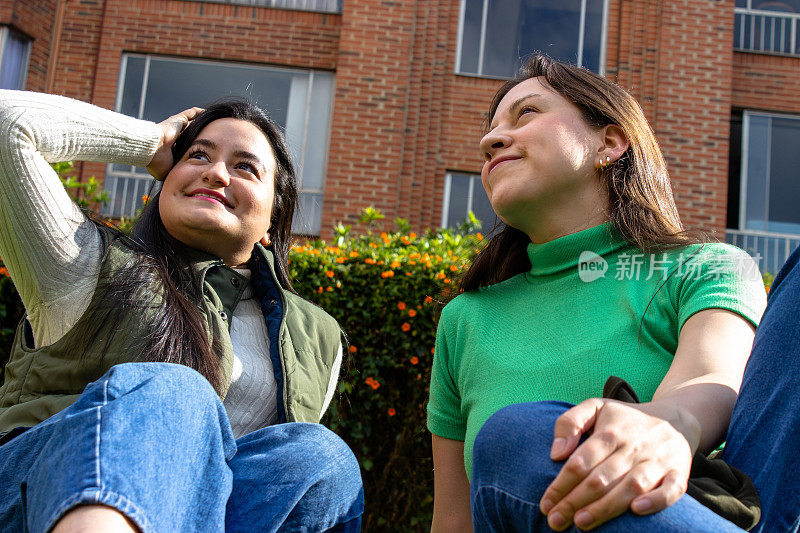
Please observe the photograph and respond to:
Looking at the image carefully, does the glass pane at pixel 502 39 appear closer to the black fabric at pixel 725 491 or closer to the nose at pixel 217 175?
the nose at pixel 217 175

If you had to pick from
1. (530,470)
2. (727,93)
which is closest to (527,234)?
(530,470)

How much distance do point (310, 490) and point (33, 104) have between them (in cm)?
131

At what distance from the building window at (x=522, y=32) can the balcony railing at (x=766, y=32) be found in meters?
2.10

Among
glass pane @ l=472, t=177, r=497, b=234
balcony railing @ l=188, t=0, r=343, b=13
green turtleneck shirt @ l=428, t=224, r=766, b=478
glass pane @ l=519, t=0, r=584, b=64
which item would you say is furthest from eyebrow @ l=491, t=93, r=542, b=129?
glass pane @ l=519, t=0, r=584, b=64

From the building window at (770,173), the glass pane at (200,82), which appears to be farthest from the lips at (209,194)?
the building window at (770,173)

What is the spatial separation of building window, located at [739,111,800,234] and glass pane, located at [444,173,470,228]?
4.04m

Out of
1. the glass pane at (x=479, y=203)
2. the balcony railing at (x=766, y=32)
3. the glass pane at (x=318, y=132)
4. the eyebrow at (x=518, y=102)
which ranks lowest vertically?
the eyebrow at (x=518, y=102)

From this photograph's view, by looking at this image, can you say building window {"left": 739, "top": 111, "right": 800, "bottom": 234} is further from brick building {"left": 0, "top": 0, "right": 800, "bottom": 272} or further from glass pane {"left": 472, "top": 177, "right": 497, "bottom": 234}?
glass pane {"left": 472, "top": 177, "right": 497, "bottom": 234}

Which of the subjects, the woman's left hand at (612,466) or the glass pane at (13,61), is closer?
the woman's left hand at (612,466)

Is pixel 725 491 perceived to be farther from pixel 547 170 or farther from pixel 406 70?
pixel 406 70

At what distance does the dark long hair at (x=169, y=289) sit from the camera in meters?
1.99

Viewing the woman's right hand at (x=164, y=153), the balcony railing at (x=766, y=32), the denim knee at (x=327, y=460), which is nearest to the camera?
the denim knee at (x=327, y=460)

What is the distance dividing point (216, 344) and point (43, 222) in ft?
1.89

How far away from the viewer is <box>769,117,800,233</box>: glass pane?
35.4 feet
